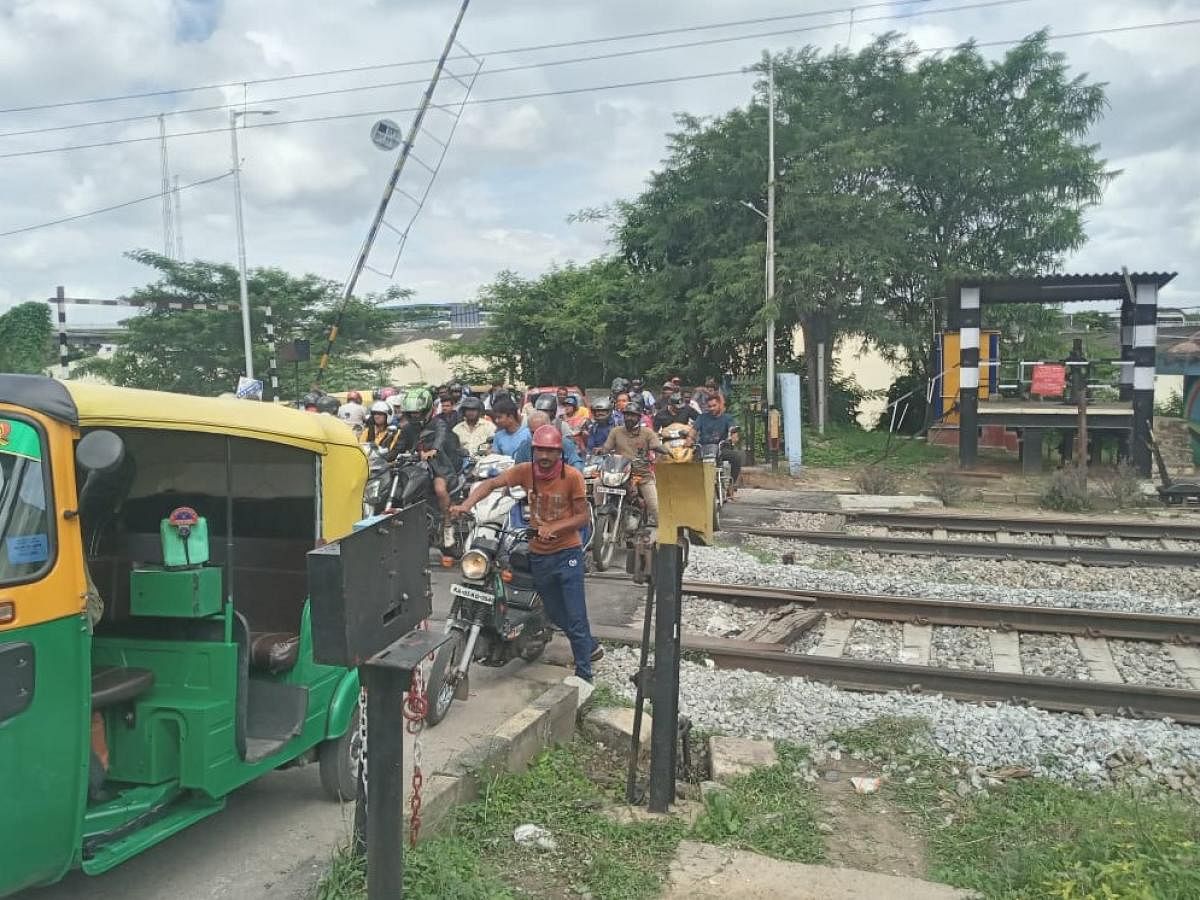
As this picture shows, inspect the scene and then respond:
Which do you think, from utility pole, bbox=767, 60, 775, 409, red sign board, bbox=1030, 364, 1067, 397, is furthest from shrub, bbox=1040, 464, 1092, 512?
utility pole, bbox=767, 60, 775, 409

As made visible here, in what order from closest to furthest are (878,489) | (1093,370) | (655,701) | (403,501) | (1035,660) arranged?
(655,701)
(1035,660)
(403,501)
(878,489)
(1093,370)

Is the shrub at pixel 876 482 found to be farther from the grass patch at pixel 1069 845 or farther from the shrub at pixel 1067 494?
the grass patch at pixel 1069 845

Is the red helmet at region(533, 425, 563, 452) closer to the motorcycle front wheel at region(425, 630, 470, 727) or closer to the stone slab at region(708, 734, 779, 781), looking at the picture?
the motorcycle front wheel at region(425, 630, 470, 727)

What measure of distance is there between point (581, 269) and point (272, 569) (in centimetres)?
2382

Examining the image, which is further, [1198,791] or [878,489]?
[878,489]

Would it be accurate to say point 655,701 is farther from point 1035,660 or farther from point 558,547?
point 1035,660

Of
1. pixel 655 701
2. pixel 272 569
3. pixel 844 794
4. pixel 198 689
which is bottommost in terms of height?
pixel 844 794

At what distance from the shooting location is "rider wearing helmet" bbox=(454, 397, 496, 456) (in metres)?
10.7

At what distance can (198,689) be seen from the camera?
152 inches

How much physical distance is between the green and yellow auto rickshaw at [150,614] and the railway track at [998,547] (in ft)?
26.6

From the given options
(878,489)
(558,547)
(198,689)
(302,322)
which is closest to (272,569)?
(198,689)

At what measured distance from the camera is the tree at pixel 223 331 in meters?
21.2

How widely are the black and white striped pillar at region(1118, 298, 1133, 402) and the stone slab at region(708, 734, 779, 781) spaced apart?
14.2m

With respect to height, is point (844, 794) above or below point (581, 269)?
below
